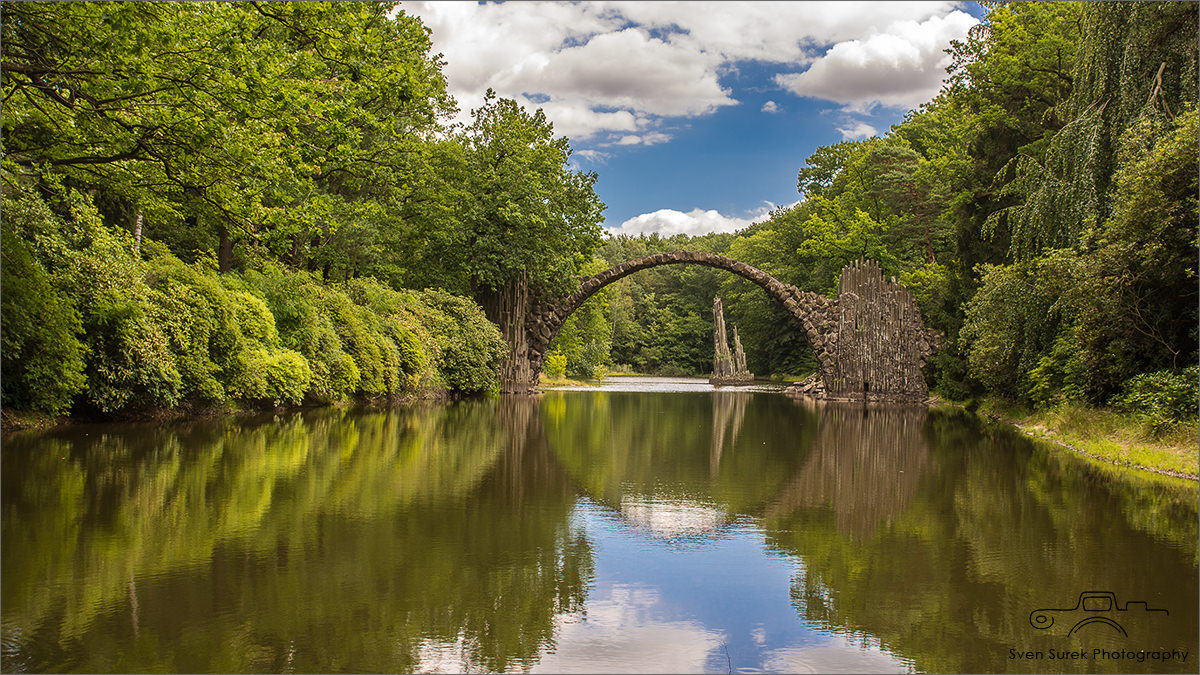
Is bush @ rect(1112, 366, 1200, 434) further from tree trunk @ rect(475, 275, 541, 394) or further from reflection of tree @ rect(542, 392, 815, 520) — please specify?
tree trunk @ rect(475, 275, 541, 394)

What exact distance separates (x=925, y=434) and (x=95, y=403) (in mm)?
14125

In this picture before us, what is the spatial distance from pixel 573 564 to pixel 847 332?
89.6ft

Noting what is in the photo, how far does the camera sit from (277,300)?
18.0 m

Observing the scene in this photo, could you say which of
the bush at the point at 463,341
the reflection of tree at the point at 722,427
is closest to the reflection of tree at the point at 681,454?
the reflection of tree at the point at 722,427

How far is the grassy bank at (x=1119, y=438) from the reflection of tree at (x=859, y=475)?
222cm

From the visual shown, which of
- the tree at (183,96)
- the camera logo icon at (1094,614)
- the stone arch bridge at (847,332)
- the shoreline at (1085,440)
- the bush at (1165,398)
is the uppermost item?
the tree at (183,96)

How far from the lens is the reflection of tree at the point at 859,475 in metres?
7.29

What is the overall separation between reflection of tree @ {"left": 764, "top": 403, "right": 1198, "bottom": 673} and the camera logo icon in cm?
7

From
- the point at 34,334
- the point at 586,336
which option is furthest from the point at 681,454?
the point at 586,336

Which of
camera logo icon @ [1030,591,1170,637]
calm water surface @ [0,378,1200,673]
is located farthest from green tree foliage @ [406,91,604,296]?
camera logo icon @ [1030,591,1170,637]

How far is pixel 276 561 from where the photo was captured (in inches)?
195

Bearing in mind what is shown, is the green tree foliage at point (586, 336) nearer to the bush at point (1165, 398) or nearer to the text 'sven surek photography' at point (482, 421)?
the text 'sven surek photography' at point (482, 421)

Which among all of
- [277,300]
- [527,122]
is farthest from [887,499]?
[527,122]

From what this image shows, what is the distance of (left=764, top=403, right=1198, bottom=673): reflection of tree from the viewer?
3.97m
